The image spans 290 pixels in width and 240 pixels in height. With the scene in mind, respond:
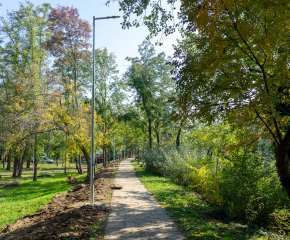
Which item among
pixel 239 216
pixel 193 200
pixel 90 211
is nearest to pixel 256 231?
pixel 239 216

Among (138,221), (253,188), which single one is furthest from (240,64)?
(138,221)

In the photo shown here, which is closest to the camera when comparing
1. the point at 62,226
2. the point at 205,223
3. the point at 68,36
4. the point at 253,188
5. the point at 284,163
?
the point at 284,163

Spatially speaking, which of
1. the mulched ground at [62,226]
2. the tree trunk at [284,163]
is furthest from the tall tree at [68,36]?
the tree trunk at [284,163]

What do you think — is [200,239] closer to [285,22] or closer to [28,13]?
[285,22]

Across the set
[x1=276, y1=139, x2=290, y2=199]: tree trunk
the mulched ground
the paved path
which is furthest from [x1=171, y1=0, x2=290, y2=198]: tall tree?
the mulched ground

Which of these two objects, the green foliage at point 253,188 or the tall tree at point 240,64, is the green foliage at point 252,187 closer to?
the green foliage at point 253,188

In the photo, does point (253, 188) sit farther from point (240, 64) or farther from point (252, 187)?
point (240, 64)

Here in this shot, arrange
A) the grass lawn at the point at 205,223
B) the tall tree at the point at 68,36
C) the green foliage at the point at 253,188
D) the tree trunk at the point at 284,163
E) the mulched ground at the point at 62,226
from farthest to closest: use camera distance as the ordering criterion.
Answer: the tall tree at the point at 68,36, the green foliage at the point at 253,188, the grass lawn at the point at 205,223, the mulched ground at the point at 62,226, the tree trunk at the point at 284,163

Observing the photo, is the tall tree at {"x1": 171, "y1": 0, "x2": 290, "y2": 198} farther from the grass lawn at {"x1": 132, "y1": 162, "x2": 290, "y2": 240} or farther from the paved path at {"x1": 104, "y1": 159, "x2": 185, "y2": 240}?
the paved path at {"x1": 104, "y1": 159, "x2": 185, "y2": 240}

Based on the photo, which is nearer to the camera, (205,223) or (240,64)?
(240,64)

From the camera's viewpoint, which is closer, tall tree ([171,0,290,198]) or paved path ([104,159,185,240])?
tall tree ([171,0,290,198])

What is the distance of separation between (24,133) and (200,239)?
1230cm

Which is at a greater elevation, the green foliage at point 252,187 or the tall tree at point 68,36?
the tall tree at point 68,36

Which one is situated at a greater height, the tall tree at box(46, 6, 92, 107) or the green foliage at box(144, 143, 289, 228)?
the tall tree at box(46, 6, 92, 107)
